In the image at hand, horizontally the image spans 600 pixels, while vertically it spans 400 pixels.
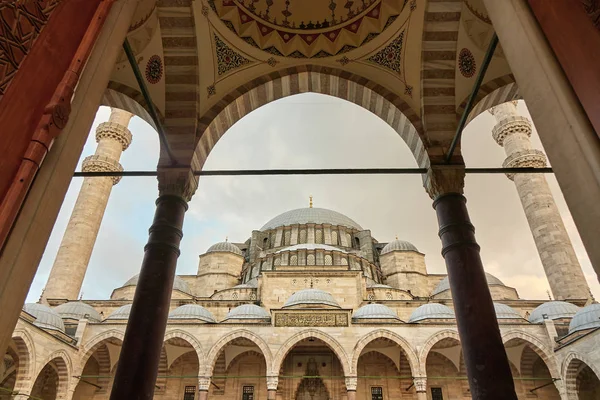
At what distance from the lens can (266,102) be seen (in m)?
6.54

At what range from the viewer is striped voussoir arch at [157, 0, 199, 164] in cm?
564

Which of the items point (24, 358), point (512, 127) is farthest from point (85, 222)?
point (512, 127)

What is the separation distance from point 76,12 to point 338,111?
21702mm

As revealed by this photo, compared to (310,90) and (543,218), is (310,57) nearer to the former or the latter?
(310,90)

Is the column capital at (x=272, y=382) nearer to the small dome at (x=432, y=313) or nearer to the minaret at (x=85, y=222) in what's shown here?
the small dome at (x=432, y=313)

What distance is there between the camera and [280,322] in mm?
17219

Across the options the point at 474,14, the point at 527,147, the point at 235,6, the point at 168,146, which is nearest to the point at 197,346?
the point at 168,146

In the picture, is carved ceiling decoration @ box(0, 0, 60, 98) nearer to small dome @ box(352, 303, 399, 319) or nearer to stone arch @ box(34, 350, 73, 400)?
stone arch @ box(34, 350, 73, 400)

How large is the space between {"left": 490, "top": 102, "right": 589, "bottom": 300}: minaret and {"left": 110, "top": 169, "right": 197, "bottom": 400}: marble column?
60.2 ft

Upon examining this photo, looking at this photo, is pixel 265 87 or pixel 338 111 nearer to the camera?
pixel 265 87

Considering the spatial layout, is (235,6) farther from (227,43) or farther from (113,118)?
(113,118)

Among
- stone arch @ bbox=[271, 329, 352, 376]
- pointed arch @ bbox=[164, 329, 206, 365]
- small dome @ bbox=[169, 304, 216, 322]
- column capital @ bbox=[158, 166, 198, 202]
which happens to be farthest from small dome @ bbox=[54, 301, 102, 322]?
column capital @ bbox=[158, 166, 198, 202]

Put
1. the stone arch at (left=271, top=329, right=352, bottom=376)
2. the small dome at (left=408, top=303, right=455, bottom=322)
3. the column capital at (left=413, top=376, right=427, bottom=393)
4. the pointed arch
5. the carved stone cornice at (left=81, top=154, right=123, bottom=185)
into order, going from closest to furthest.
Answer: the column capital at (left=413, top=376, right=427, bottom=393) < the stone arch at (left=271, top=329, right=352, bottom=376) < the pointed arch < the small dome at (left=408, top=303, right=455, bottom=322) < the carved stone cornice at (left=81, top=154, right=123, bottom=185)

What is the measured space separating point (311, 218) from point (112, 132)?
1528cm
